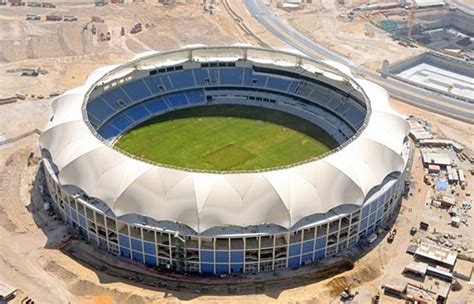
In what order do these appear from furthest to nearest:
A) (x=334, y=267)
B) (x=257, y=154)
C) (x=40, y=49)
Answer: (x=40, y=49) → (x=257, y=154) → (x=334, y=267)

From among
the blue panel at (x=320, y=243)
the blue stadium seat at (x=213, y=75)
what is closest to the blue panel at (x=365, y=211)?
the blue panel at (x=320, y=243)

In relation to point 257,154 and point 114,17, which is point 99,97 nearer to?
point 257,154

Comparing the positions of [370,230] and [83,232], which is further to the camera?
[370,230]

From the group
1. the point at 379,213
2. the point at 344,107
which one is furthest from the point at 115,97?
the point at 379,213

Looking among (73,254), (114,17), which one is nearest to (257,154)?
(73,254)

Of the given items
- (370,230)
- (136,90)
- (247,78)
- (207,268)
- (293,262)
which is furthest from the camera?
(247,78)

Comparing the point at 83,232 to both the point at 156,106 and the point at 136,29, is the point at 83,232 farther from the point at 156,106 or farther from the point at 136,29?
the point at 136,29

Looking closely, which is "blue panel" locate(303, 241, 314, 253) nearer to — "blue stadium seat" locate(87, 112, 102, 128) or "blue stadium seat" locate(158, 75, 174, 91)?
"blue stadium seat" locate(87, 112, 102, 128)

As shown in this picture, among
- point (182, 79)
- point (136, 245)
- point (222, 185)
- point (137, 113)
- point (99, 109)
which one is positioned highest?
point (222, 185)
